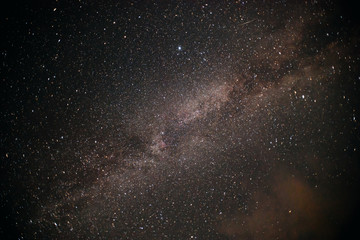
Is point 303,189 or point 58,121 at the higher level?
point 58,121

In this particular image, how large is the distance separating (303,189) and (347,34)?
1351 mm

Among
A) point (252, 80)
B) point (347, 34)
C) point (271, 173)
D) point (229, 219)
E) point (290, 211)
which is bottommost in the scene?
point (290, 211)

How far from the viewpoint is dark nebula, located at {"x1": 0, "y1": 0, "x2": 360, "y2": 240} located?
919mm

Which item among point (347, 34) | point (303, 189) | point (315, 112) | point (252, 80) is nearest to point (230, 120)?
point (252, 80)

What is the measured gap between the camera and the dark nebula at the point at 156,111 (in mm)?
919

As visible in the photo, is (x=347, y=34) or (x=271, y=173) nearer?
(x=271, y=173)

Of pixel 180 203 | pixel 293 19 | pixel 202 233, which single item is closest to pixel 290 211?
pixel 202 233

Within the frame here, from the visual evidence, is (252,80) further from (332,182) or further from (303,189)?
(332,182)

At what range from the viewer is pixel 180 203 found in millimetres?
1101

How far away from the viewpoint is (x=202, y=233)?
1140 mm

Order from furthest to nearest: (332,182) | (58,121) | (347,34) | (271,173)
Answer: (332,182) → (347,34) → (271,173) → (58,121)

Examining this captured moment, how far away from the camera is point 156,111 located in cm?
98

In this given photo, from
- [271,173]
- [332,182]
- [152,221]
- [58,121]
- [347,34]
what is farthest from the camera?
[332,182]

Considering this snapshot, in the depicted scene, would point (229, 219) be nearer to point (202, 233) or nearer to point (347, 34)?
point (202, 233)
